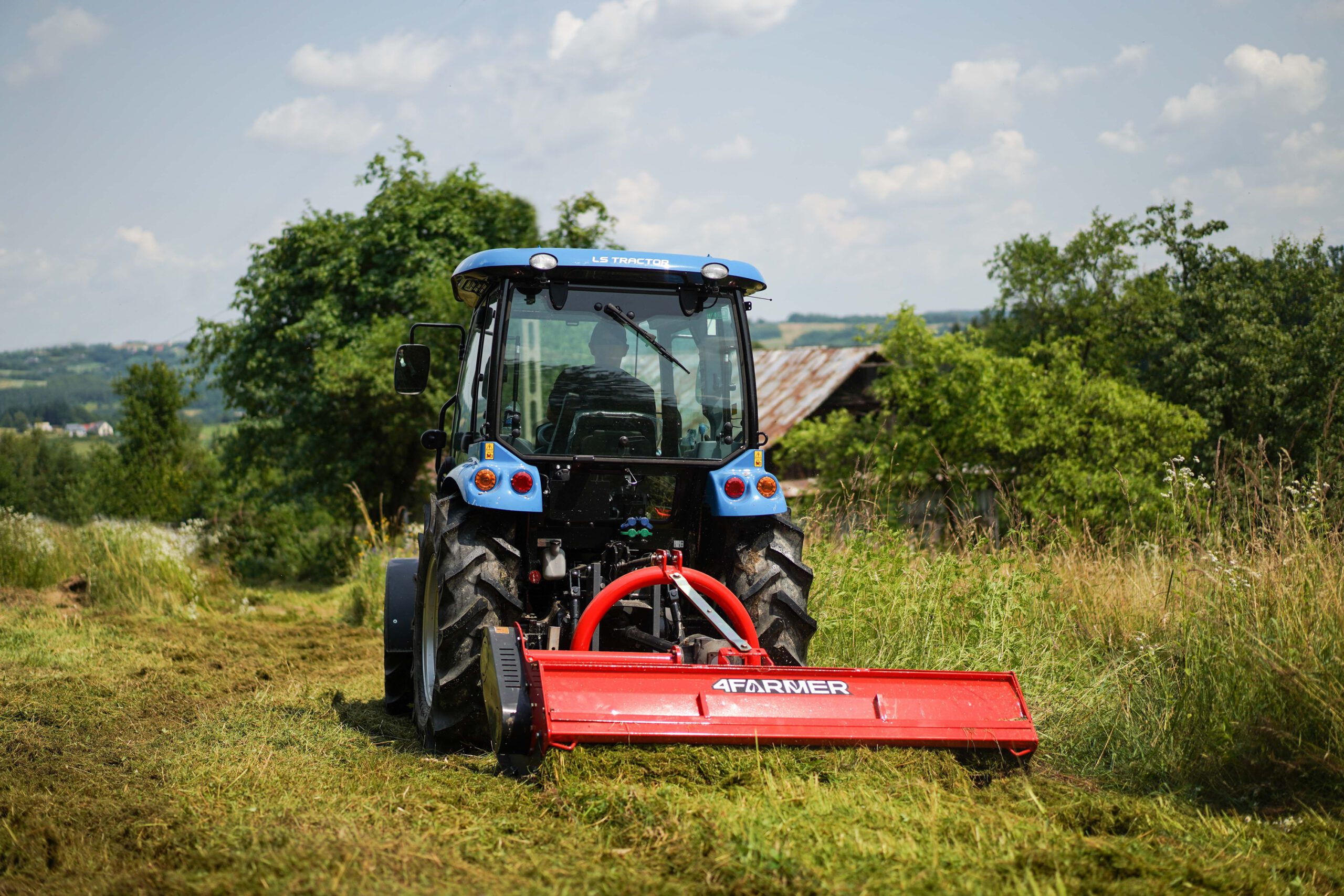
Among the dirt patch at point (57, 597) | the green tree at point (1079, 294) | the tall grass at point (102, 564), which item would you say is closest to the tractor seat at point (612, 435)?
the dirt patch at point (57, 597)

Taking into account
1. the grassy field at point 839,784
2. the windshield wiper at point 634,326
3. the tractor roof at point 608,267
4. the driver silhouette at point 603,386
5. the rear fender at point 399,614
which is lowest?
the grassy field at point 839,784

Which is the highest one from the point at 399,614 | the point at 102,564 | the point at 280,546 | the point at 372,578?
the point at 399,614

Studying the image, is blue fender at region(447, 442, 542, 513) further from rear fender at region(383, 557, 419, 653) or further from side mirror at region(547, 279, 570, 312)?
rear fender at region(383, 557, 419, 653)

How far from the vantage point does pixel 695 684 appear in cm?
408

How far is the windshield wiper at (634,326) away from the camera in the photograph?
205 inches

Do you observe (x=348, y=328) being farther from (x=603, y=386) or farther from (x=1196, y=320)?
(x=1196, y=320)

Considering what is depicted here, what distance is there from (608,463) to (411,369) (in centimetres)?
137

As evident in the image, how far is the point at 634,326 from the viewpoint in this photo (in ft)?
17.1

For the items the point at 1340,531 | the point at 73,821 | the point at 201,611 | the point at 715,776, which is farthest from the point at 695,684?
the point at 201,611

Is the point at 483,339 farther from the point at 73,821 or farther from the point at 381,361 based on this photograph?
the point at 381,361

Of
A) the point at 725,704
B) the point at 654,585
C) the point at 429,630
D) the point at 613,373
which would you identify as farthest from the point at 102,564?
the point at 725,704

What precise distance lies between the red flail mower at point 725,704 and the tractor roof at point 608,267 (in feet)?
5.70

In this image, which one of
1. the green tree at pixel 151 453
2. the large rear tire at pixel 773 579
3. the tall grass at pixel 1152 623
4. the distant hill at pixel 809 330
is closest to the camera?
the tall grass at pixel 1152 623

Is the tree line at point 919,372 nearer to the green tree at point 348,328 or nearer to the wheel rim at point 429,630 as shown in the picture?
the green tree at point 348,328
